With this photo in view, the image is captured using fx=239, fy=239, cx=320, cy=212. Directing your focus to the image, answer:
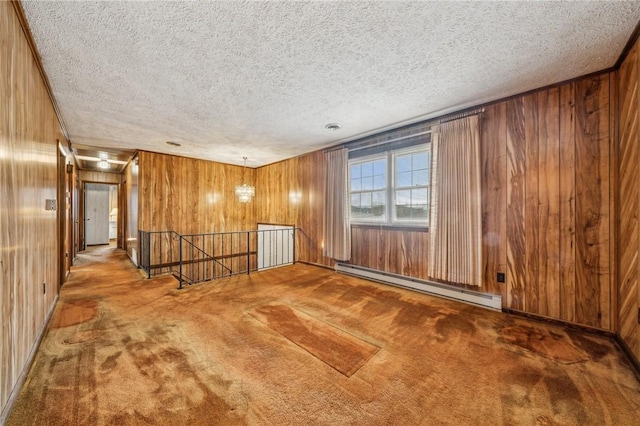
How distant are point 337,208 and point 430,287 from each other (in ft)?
6.97

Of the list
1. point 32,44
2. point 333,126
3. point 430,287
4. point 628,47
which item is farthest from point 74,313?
point 628,47

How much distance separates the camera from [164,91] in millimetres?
2719

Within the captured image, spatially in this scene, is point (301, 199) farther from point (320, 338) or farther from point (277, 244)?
point (320, 338)

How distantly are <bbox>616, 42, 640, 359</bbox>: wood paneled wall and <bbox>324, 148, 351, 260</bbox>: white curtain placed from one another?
10.7ft

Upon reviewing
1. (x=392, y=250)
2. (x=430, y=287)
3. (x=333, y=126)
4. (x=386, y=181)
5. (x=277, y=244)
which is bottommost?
(x=430, y=287)

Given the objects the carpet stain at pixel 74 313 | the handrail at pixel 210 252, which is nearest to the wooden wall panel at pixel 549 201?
the handrail at pixel 210 252

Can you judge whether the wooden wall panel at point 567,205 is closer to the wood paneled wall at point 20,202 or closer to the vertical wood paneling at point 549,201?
the vertical wood paneling at point 549,201

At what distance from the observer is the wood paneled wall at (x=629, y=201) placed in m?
1.99

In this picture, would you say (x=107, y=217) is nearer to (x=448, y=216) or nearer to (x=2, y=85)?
(x=2, y=85)

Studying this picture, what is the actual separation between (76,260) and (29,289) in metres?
5.46

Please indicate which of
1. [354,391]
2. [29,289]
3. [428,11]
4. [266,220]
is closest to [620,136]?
[428,11]

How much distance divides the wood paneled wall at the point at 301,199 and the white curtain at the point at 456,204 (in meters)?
2.29

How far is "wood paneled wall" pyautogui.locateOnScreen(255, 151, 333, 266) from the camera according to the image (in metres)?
5.29

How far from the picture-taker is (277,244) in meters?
6.71
